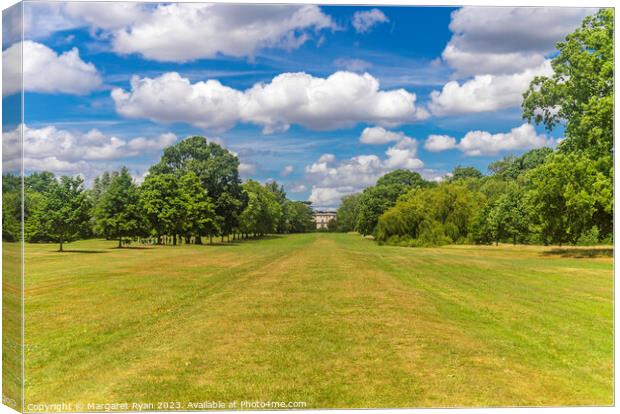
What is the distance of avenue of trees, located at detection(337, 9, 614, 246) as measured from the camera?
13037 millimetres

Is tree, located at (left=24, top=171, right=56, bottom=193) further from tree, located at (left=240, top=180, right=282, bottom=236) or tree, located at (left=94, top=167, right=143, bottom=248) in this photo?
tree, located at (left=94, top=167, right=143, bottom=248)

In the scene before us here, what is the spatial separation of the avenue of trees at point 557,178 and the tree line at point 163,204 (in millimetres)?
3118

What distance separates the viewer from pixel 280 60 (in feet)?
30.1

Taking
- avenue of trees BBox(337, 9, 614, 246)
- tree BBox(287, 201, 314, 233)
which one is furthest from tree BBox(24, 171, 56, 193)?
avenue of trees BBox(337, 9, 614, 246)

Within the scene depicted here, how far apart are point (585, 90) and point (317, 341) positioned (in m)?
12.5

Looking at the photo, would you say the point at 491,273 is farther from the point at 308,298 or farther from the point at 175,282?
the point at 175,282

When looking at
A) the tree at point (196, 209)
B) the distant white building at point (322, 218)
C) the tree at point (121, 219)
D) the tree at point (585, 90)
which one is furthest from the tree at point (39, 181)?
the tree at point (121, 219)

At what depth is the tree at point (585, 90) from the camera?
12.9 m

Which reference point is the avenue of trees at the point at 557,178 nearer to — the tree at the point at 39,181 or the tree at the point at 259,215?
the tree at the point at 259,215

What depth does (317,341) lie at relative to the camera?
877 cm

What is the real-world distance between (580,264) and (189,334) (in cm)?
1292

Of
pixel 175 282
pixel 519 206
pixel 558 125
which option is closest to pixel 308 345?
pixel 175 282

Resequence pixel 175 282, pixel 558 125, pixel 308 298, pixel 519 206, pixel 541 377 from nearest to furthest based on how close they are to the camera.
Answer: pixel 541 377
pixel 308 298
pixel 558 125
pixel 175 282
pixel 519 206

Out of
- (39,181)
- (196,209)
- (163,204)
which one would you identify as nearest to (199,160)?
(39,181)
